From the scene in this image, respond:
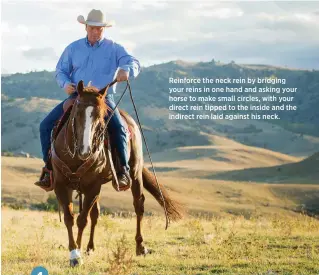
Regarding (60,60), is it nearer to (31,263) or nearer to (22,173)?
(31,263)

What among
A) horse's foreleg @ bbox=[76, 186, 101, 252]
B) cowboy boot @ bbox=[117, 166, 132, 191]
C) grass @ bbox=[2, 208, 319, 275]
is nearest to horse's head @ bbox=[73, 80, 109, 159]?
horse's foreleg @ bbox=[76, 186, 101, 252]

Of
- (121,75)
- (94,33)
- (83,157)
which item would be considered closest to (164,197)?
(121,75)

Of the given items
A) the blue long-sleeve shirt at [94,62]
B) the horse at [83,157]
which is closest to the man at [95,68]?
the blue long-sleeve shirt at [94,62]

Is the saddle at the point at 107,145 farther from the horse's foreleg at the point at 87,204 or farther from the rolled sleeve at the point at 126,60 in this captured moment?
the rolled sleeve at the point at 126,60

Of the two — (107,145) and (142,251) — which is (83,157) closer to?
(107,145)

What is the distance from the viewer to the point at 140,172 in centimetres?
1071

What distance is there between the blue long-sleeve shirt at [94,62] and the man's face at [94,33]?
0.19ft

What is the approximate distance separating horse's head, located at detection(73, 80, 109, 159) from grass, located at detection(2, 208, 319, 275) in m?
1.18

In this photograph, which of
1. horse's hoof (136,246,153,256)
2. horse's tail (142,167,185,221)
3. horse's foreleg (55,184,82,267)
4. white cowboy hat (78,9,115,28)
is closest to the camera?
horse's foreleg (55,184,82,267)

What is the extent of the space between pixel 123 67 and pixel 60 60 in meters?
0.93

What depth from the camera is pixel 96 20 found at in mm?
9336

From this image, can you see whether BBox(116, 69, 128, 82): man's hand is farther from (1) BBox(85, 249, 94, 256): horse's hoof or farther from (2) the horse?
(1) BBox(85, 249, 94, 256): horse's hoof

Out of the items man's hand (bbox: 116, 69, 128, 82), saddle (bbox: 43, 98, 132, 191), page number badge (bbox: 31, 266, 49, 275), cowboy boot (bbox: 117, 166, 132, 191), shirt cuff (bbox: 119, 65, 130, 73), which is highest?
shirt cuff (bbox: 119, 65, 130, 73)

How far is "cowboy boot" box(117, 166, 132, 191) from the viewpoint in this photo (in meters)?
9.45
